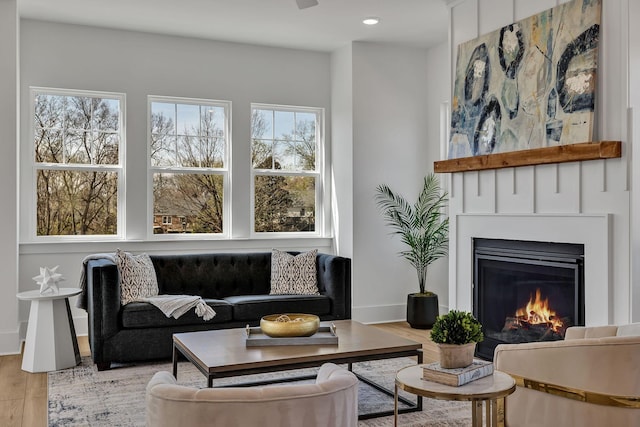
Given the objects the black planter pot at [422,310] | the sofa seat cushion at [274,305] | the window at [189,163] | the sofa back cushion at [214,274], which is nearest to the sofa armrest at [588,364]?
the sofa seat cushion at [274,305]

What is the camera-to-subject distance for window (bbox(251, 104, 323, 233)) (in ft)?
21.1

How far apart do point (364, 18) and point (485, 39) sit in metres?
1.32

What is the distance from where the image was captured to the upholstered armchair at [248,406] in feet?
5.41

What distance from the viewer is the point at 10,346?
4941 mm

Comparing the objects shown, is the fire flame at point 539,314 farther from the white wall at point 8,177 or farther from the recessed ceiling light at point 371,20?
the white wall at point 8,177

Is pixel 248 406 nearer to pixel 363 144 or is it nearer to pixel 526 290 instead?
pixel 526 290

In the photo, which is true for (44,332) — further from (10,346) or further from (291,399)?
(291,399)

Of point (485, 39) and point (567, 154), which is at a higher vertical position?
point (485, 39)

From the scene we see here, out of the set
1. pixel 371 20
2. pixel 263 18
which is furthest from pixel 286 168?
pixel 371 20

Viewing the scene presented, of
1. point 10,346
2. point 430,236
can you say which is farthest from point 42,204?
point 430,236

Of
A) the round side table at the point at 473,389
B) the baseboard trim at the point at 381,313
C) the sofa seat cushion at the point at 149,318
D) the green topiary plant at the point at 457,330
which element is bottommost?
the baseboard trim at the point at 381,313

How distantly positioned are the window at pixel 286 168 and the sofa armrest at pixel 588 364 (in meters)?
4.24

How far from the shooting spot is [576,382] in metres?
2.40

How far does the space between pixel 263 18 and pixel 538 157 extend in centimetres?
281
